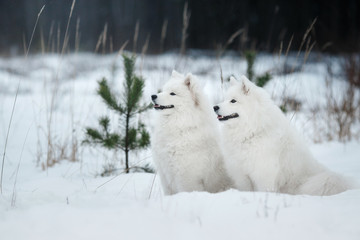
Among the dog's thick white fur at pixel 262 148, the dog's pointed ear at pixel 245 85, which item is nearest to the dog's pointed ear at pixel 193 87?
the dog's thick white fur at pixel 262 148

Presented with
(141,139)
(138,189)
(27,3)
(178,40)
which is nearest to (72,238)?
(138,189)

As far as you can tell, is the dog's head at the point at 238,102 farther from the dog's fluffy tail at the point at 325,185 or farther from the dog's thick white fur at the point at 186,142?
the dog's fluffy tail at the point at 325,185

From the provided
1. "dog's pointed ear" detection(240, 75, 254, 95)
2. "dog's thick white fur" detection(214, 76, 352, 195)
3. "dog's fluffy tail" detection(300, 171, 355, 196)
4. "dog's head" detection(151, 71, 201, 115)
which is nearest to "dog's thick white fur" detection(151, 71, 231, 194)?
"dog's head" detection(151, 71, 201, 115)

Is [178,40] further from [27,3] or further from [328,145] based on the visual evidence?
[328,145]

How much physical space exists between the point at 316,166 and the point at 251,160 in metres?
0.59

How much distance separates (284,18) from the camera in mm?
16734

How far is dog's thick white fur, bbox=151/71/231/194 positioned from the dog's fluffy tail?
75 cm

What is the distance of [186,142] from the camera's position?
10.7 feet

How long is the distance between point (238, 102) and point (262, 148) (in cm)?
47

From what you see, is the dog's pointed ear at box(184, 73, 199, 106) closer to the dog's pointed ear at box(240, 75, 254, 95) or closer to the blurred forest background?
the dog's pointed ear at box(240, 75, 254, 95)

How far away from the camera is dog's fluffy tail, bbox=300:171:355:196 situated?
285 centimetres

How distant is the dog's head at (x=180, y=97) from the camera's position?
337 cm

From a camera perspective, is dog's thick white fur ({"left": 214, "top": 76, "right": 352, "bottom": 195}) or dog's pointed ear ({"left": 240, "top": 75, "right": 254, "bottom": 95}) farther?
dog's pointed ear ({"left": 240, "top": 75, "right": 254, "bottom": 95})

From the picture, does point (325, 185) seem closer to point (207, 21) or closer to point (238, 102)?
point (238, 102)
